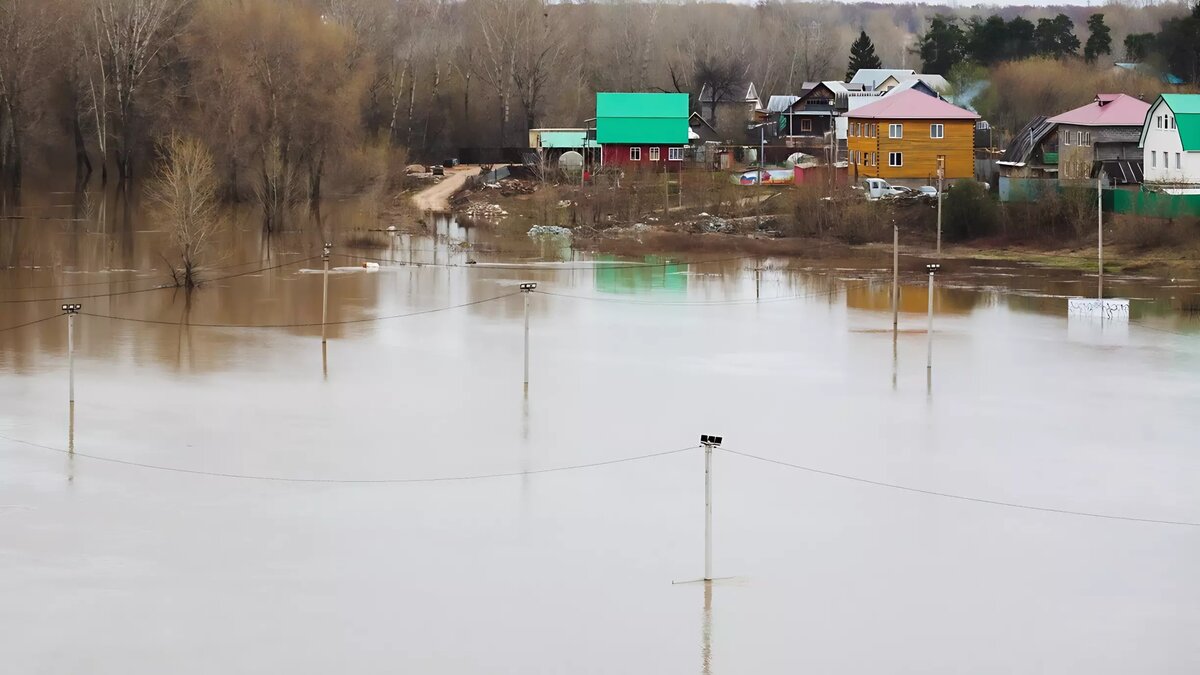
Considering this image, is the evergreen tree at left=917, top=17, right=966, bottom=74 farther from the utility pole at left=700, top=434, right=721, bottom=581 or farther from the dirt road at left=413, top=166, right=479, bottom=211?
the utility pole at left=700, top=434, right=721, bottom=581

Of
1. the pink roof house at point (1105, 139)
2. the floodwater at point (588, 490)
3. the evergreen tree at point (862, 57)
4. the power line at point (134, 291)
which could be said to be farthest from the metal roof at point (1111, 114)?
the evergreen tree at point (862, 57)

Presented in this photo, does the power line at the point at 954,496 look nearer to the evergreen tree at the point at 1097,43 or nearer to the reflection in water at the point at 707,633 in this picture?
the reflection in water at the point at 707,633

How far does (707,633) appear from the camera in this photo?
404 inches

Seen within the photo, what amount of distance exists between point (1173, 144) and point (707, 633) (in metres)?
28.8

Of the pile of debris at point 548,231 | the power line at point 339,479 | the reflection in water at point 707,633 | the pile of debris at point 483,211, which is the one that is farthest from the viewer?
Result: the pile of debris at point 483,211

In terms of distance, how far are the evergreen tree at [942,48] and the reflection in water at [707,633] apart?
59.8 metres

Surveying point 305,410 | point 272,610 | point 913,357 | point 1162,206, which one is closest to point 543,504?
point 272,610

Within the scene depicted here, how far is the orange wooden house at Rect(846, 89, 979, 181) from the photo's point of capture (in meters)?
41.5

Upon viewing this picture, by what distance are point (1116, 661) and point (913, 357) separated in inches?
423

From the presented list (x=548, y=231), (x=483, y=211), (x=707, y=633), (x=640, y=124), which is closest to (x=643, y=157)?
(x=640, y=124)

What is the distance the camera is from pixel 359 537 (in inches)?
479

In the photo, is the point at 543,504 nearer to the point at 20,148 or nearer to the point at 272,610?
the point at 272,610

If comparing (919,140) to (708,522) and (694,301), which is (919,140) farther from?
(708,522)

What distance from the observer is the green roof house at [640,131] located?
4928cm
